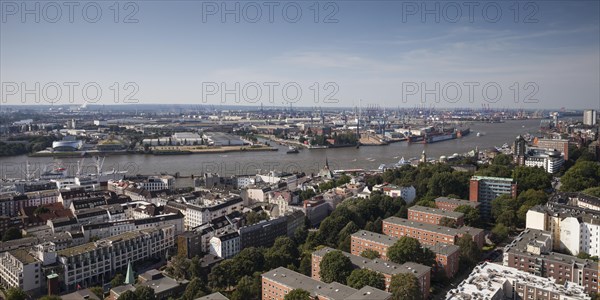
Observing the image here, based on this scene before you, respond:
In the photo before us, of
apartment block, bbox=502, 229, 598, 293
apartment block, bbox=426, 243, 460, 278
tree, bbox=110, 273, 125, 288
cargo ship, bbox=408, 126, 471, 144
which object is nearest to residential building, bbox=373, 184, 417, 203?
apartment block, bbox=426, 243, 460, 278

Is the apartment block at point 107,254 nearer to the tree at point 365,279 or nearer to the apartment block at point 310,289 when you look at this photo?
the apartment block at point 310,289

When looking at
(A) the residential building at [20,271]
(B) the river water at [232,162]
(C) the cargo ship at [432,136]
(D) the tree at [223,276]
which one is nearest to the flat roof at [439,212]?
(D) the tree at [223,276]

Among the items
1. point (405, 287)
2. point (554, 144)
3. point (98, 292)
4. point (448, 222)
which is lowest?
point (98, 292)

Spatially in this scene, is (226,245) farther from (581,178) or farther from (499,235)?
(581,178)

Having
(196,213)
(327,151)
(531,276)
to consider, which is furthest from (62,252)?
(327,151)

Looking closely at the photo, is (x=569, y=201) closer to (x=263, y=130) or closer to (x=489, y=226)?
(x=489, y=226)

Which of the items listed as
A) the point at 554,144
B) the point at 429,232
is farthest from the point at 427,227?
the point at 554,144
